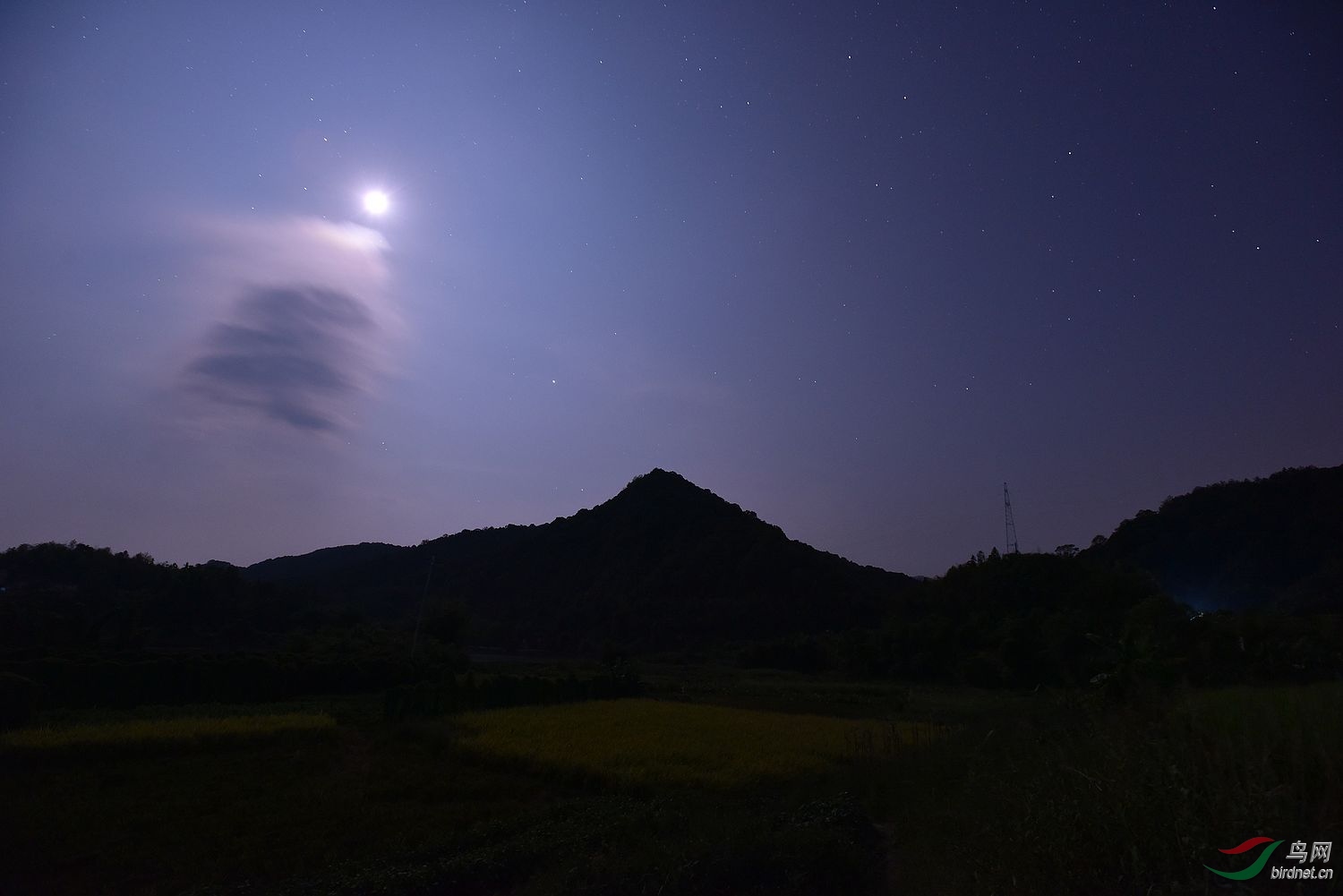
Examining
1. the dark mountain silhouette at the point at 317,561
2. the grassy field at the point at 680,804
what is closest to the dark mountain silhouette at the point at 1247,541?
the grassy field at the point at 680,804

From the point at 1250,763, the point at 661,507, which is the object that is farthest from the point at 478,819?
the point at 661,507

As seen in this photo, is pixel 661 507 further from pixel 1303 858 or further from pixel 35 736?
pixel 1303 858

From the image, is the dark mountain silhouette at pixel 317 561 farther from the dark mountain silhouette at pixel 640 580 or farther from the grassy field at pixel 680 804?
the grassy field at pixel 680 804

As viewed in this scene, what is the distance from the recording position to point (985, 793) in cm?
871

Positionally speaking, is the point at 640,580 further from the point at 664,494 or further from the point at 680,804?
the point at 680,804

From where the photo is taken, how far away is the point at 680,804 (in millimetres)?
12844

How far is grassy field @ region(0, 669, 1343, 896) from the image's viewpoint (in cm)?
511

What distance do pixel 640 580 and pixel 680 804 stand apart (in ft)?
299

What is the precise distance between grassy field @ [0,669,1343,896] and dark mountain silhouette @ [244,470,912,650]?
69.1m

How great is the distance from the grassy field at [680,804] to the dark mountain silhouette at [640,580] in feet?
227

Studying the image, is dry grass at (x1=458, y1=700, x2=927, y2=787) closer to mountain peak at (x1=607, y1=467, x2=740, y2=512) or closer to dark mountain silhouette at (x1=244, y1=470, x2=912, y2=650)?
dark mountain silhouette at (x1=244, y1=470, x2=912, y2=650)

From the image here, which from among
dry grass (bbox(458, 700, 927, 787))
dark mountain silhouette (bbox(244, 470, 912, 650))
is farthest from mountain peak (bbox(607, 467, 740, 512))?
dry grass (bbox(458, 700, 927, 787))

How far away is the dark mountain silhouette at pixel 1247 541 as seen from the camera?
6162 cm

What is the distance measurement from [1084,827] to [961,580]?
85.6 metres
